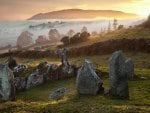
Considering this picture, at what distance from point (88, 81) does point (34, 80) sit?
20021 millimetres

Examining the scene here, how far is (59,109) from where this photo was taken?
127ft

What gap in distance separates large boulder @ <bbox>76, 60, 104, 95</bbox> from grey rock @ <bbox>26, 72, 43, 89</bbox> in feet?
59.9

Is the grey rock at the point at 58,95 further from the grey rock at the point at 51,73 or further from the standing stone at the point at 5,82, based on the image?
the grey rock at the point at 51,73

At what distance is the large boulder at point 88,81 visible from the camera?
1839 inches

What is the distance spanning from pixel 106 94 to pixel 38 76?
2137 cm

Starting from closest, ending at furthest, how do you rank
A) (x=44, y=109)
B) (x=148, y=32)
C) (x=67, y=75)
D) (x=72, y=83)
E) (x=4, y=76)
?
1. (x=44, y=109)
2. (x=4, y=76)
3. (x=72, y=83)
4. (x=67, y=75)
5. (x=148, y=32)

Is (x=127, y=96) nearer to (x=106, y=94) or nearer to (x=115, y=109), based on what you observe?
(x=106, y=94)

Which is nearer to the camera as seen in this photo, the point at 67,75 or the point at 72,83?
the point at 72,83

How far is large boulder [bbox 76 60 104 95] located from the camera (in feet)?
153

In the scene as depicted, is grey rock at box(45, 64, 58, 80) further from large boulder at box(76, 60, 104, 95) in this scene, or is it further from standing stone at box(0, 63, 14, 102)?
standing stone at box(0, 63, 14, 102)

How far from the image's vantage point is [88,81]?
46.8 metres

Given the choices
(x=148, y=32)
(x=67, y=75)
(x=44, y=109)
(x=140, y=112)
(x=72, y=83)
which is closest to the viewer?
(x=140, y=112)

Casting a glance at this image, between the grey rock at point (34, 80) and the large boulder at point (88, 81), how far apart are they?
59.9 ft

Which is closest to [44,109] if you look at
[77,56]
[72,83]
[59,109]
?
[59,109]
